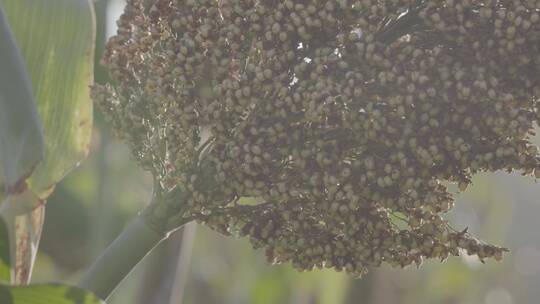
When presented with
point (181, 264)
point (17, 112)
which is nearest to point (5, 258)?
point (17, 112)

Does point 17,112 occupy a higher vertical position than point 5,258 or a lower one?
higher

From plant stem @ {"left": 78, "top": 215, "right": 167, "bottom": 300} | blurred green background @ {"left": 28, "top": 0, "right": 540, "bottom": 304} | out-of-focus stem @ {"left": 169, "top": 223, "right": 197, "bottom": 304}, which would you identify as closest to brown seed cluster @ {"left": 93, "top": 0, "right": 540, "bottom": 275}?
plant stem @ {"left": 78, "top": 215, "right": 167, "bottom": 300}

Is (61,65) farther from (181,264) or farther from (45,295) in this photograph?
(181,264)

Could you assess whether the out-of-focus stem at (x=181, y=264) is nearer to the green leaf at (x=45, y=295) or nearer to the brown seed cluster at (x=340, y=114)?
the brown seed cluster at (x=340, y=114)

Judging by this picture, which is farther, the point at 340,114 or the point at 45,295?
the point at 340,114

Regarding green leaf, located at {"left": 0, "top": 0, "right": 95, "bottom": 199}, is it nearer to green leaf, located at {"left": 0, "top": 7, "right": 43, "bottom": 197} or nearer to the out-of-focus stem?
green leaf, located at {"left": 0, "top": 7, "right": 43, "bottom": 197}

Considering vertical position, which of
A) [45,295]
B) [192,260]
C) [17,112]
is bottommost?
[45,295]

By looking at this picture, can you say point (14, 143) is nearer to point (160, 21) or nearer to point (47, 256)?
point (160, 21)
